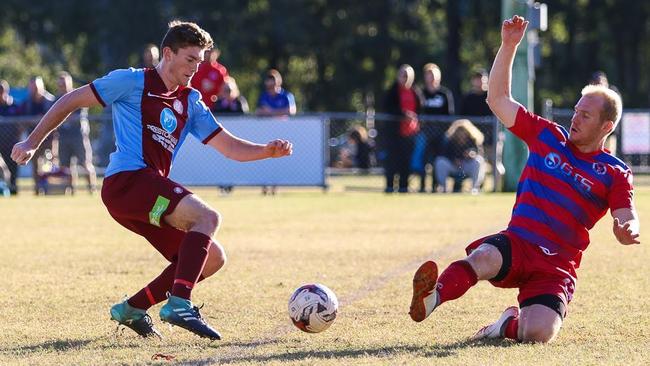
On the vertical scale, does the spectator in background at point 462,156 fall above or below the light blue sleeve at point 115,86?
below

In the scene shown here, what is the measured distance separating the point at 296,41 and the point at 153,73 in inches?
1431

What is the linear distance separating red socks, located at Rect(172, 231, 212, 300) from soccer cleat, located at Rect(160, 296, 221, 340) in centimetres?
5

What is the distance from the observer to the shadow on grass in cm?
559

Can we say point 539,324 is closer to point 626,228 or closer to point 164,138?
point 626,228

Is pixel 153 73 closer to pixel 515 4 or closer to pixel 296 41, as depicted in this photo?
pixel 515 4

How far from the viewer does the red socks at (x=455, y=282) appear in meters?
6.04

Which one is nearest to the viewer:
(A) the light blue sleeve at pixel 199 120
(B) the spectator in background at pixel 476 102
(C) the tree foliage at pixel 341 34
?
(A) the light blue sleeve at pixel 199 120

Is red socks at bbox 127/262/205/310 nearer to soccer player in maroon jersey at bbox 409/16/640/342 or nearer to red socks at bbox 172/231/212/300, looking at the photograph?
red socks at bbox 172/231/212/300

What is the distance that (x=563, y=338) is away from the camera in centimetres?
625

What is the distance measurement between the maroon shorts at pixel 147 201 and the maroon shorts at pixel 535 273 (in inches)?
63.2

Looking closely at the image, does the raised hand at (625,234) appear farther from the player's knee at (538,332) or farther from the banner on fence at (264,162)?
the banner on fence at (264,162)

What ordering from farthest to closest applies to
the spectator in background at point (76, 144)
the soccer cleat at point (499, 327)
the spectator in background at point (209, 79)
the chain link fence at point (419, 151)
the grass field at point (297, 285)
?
1. the spectator in background at point (76, 144)
2. the chain link fence at point (419, 151)
3. the spectator in background at point (209, 79)
4. the soccer cleat at point (499, 327)
5. the grass field at point (297, 285)

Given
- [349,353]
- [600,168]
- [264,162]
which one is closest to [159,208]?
[349,353]

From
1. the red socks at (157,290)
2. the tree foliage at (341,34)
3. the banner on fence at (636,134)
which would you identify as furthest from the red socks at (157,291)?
the tree foliage at (341,34)
